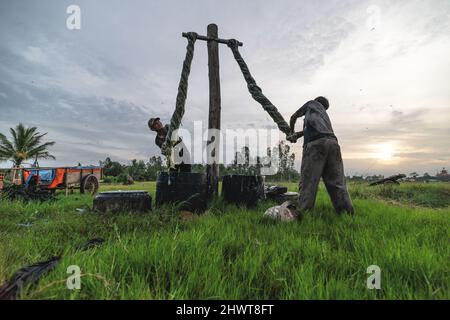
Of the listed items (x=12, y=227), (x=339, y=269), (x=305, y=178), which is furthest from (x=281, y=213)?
(x=12, y=227)

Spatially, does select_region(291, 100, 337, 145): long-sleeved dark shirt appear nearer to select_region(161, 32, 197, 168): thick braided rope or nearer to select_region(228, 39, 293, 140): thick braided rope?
select_region(228, 39, 293, 140): thick braided rope

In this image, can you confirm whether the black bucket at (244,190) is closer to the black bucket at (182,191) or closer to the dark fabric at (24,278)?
the black bucket at (182,191)

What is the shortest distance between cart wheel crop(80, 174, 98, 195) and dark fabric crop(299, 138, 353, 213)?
10.8 meters

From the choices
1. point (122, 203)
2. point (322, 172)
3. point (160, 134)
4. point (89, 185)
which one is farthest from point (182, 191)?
point (89, 185)

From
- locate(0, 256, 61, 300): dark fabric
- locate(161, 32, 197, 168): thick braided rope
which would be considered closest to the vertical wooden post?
locate(161, 32, 197, 168): thick braided rope

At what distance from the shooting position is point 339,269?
5.48 ft

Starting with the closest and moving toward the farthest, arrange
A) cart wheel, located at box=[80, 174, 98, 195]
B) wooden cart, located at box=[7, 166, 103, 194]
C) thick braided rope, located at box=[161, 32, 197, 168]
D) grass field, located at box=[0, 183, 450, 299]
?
grass field, located at box=[0, 183, 450, 299]
thick braided rope, located at box=[161, 32, 197, 168]
wooden cart, located at box=[7, 166, 103, 194]
cart wheel, located at box=[80, 174, 98, 195]

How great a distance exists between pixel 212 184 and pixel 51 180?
896cm

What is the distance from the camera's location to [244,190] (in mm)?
4484

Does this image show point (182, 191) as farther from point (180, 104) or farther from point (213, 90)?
point (213, 90)

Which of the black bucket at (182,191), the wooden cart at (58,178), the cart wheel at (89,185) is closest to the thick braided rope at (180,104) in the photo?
the black bucket at (182,191)

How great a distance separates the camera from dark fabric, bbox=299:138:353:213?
3777 mm

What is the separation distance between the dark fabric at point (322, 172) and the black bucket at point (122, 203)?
8.30 feet
